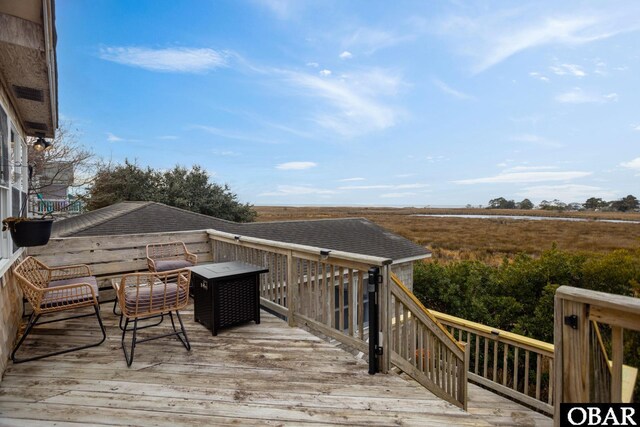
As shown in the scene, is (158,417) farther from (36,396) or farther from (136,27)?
(136,27)

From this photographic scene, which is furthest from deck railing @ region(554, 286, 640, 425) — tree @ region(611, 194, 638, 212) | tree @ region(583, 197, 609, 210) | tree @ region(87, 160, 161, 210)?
tree @ region(583, 197, 609, 210)

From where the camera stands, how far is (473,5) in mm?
8945

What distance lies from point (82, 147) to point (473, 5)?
19.9 metres

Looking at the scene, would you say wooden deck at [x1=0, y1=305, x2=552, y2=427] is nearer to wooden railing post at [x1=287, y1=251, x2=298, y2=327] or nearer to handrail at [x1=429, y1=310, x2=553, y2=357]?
wooden railing post at [x1=287, y1=251, x2=298, y2=327]

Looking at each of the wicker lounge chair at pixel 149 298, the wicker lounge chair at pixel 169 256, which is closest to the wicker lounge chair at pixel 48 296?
the wicker lounge chair at pixel 149 298

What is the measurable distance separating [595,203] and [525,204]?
54.2 ft

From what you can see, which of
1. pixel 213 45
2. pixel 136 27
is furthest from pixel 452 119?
pixel 136 27

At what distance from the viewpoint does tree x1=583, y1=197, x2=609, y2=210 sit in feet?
194

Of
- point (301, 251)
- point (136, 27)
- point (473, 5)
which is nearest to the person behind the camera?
point (301, 251)

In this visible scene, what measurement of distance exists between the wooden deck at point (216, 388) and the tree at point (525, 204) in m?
87.9

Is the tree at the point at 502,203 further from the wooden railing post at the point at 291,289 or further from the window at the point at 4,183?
the window at the point at 4,183

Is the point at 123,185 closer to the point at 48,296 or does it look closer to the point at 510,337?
the point at 48,296

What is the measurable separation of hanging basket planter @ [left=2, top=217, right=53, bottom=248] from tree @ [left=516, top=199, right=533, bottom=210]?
293 feet

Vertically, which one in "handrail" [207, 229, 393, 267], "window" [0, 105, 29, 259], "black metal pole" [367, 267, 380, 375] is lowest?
"black metal pole" [367, 267, 380, 375]
